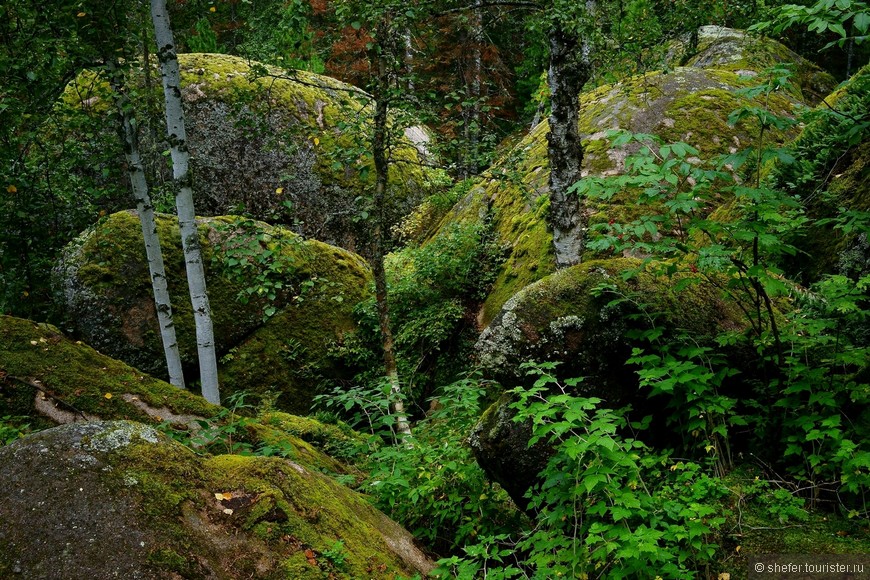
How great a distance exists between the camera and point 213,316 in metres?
9.22

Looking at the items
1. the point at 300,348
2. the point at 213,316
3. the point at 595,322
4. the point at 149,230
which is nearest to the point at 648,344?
the point at 595,322

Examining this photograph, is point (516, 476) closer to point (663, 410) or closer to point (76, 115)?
point (663, 410)

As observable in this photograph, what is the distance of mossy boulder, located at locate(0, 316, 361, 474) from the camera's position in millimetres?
3867

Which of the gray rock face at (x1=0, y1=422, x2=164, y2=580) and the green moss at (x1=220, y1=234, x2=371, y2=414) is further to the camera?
the green moss at (x1=220, y1=234, x2=371, y2=414)

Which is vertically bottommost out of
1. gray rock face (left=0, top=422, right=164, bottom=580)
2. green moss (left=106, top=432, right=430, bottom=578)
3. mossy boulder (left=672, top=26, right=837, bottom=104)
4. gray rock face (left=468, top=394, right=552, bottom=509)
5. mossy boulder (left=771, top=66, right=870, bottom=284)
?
gray rock face (left=468, top=394, right=552, bottom=509)

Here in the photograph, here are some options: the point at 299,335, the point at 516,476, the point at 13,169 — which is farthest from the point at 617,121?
the point at 13,169

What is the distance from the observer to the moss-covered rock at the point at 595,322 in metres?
4.05

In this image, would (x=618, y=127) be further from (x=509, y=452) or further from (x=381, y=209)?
(x=509, y=452)

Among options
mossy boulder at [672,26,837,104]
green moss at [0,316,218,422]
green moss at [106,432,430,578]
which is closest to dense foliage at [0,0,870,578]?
green moss at [0,316,218,422]

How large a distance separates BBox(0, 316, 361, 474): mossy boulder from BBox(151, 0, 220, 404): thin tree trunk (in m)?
1.85

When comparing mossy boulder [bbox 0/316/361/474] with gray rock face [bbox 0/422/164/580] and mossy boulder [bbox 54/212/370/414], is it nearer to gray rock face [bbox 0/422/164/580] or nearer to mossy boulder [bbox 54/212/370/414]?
gray rock face [bbox 0/422/164/580]

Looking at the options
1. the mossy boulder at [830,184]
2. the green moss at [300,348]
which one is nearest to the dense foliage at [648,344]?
the mossy boulder at [830,184]

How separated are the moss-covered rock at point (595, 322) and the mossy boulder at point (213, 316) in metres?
4.76

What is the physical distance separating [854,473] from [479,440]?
2.21 metres
